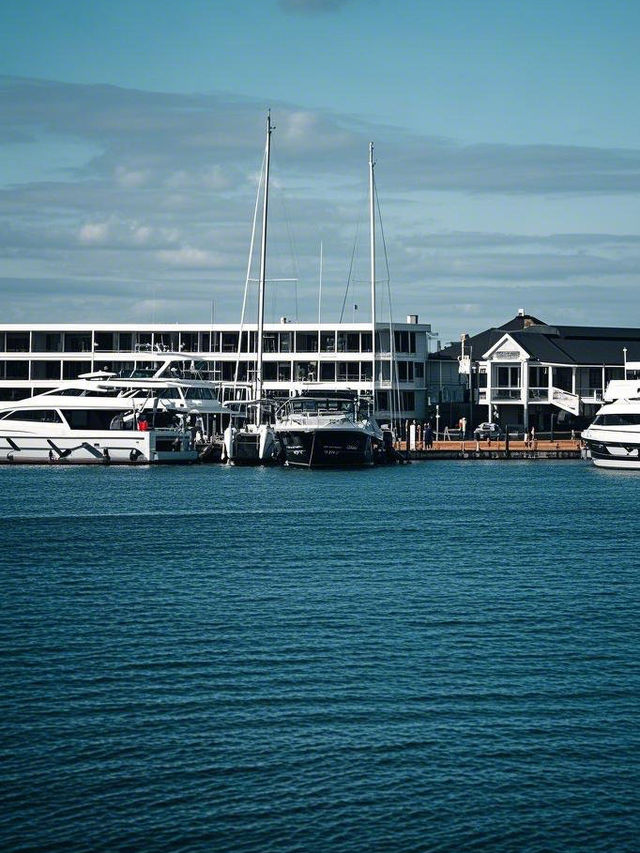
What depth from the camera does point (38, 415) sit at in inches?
3501

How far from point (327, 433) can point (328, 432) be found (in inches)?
4.2

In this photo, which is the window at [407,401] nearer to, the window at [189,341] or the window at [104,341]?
the window at [189,341]

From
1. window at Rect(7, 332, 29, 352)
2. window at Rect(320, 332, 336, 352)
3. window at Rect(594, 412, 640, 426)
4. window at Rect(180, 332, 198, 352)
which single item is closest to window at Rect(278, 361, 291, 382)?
window at Rect(320, 332, 336, 352)

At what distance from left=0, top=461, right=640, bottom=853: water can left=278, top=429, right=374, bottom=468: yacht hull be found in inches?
1244

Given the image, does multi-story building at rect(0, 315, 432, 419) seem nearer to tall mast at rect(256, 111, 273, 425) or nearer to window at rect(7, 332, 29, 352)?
window at rect(7, 332, 29, 352)

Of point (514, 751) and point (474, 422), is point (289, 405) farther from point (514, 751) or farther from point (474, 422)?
point (514, 751)

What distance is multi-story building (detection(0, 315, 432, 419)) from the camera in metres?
120

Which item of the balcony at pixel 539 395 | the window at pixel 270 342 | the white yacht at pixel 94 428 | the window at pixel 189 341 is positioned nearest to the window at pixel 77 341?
the window at pixel 189 341

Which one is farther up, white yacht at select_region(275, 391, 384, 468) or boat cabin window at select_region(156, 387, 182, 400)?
boat cabin window at select_region(156, 387, 182, 400)

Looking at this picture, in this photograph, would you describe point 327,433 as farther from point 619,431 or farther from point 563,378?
point 563,378

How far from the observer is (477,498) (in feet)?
221

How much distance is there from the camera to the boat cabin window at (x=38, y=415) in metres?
88.4

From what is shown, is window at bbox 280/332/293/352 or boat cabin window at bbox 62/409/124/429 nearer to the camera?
boat cabin window at bbox 62/409/124/429

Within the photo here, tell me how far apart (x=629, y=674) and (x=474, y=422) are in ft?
324
